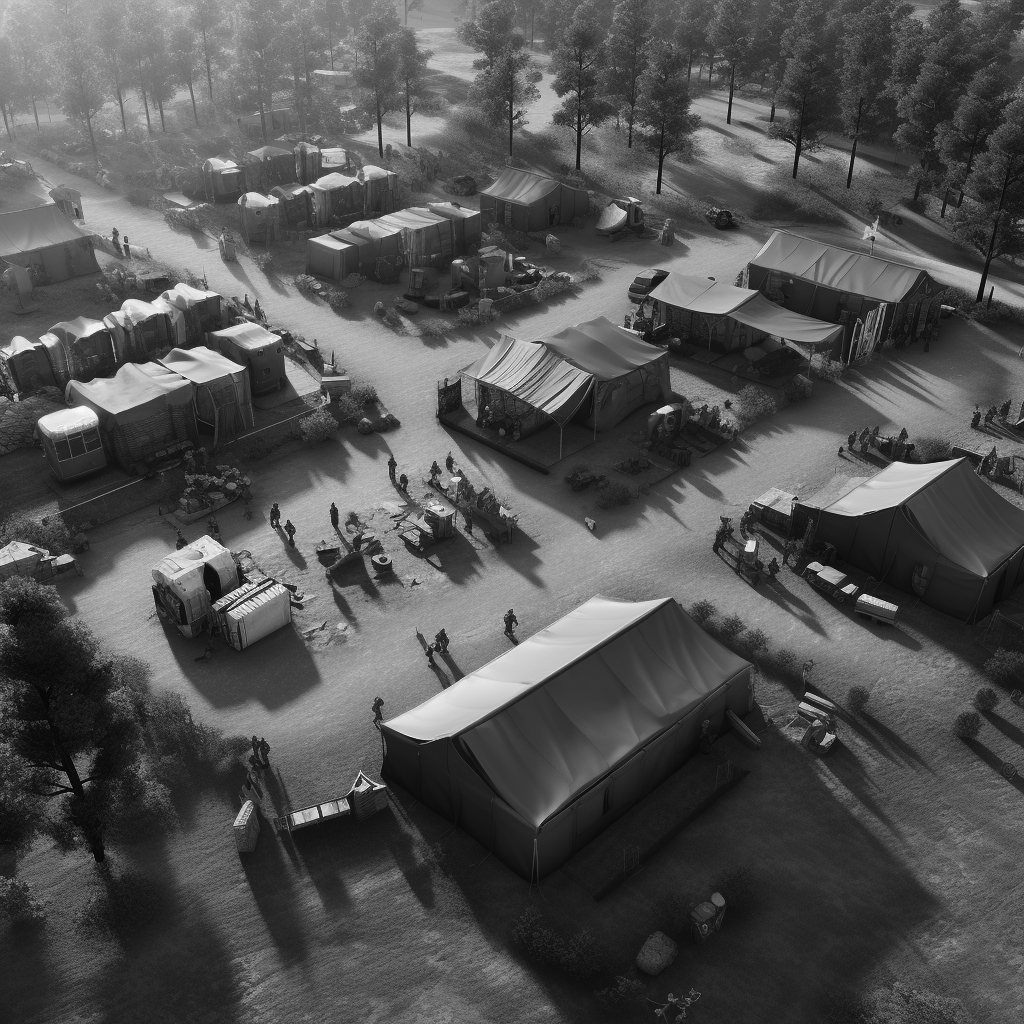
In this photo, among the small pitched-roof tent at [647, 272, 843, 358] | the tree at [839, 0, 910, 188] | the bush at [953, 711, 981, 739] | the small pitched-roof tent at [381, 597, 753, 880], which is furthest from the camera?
the tree at [839, 0, 910, 188]

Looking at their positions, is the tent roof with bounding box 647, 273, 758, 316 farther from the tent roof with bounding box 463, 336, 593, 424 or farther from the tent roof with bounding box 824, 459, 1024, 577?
the tent roof with bounding box 824, 459, 1024, 577

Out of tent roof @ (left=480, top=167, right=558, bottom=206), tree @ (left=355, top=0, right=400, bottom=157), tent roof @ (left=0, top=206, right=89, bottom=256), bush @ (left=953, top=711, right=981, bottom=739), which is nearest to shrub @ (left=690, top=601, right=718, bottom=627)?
bush @ (left=953, top=711, right=981, bottom=739)

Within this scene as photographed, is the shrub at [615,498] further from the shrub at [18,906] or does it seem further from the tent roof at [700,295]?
the shrub at [18,906]

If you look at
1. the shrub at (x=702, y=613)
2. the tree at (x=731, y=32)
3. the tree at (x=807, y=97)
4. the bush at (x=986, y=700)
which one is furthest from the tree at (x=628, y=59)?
the bush at (x=986, y=700)

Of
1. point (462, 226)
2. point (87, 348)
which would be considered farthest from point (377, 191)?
point (87, 348)

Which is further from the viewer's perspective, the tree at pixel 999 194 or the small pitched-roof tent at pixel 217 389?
the tree at pixel 999 194

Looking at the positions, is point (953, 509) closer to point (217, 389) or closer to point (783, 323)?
point (783, 323)

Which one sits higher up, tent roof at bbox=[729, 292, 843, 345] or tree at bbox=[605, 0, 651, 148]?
tree at bbox=[605, 0, 651, 148]
